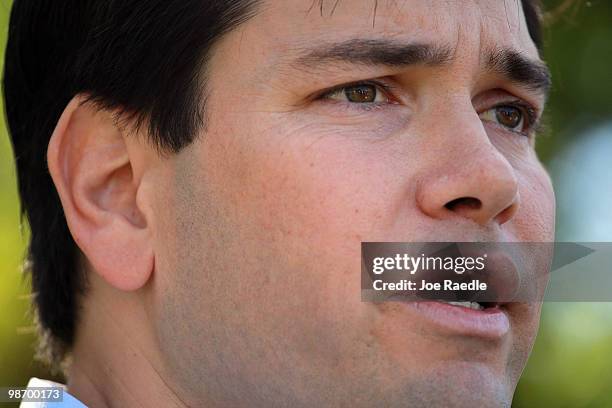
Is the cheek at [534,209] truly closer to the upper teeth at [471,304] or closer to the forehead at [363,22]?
the upper teeth at [471,304]

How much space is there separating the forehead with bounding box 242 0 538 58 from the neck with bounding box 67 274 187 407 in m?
0.59

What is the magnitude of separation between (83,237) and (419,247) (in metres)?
0.67

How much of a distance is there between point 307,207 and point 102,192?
1.52 feet

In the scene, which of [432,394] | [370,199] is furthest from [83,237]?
[432,394]

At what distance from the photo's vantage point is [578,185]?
363 centimetres

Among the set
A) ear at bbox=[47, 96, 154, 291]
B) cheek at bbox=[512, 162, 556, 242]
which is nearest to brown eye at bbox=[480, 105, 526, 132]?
cheek at bbox=[512, 162, 556, 242]

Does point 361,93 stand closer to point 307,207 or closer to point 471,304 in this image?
point 307,207

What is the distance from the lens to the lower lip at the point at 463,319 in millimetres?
1790

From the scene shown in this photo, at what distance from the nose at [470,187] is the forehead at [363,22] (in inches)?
9.6

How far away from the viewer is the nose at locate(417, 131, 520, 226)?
1779 mm

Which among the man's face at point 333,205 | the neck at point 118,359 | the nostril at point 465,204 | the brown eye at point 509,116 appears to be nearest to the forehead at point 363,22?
the man's face at point 333,205

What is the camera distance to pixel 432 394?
1787 millimetres

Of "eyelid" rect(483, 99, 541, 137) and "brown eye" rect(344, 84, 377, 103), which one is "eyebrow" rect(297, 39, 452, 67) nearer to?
"brown eye" rect(344, 84, 377, 103)

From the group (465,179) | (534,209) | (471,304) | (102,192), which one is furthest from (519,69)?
(102,192)
